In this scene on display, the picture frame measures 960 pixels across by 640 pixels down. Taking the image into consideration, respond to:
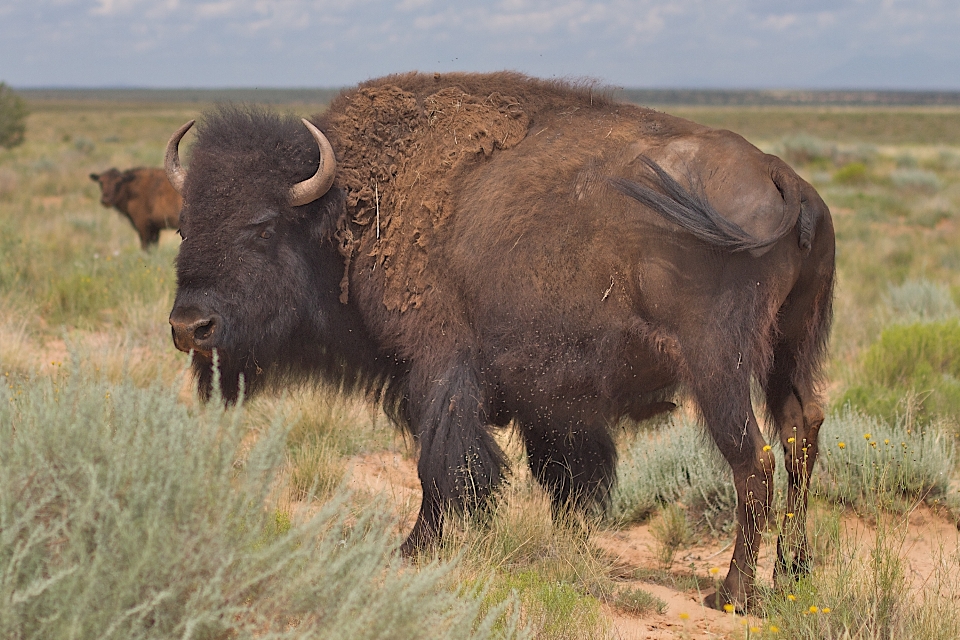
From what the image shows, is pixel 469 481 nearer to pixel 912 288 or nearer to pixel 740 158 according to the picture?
pixel 740 158

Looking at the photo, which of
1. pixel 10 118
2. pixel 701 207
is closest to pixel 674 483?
pixel 701 207

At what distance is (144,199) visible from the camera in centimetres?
1512

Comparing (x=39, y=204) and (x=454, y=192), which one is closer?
(x=454, y=192)

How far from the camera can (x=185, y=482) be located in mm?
2449

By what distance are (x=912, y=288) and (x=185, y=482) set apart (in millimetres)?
10762

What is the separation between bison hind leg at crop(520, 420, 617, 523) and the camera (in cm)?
491

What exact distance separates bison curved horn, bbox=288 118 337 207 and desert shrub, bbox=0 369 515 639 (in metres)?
1.70

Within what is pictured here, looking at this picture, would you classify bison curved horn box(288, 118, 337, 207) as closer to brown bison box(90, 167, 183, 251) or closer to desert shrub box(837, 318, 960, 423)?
desert shrub box(837, 318, 960, 423)

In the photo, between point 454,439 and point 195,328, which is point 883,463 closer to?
point 454,439

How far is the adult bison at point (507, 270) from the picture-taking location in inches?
151

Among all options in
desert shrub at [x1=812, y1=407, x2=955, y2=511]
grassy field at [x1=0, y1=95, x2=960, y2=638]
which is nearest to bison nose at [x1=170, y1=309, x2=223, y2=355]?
grassy field at [x1=0, y1=95, x2=960, y2=638]

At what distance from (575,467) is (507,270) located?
1.49 m

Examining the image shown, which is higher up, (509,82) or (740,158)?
(509,82)

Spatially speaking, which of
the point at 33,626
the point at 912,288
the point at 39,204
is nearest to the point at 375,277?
the point at 33,626
